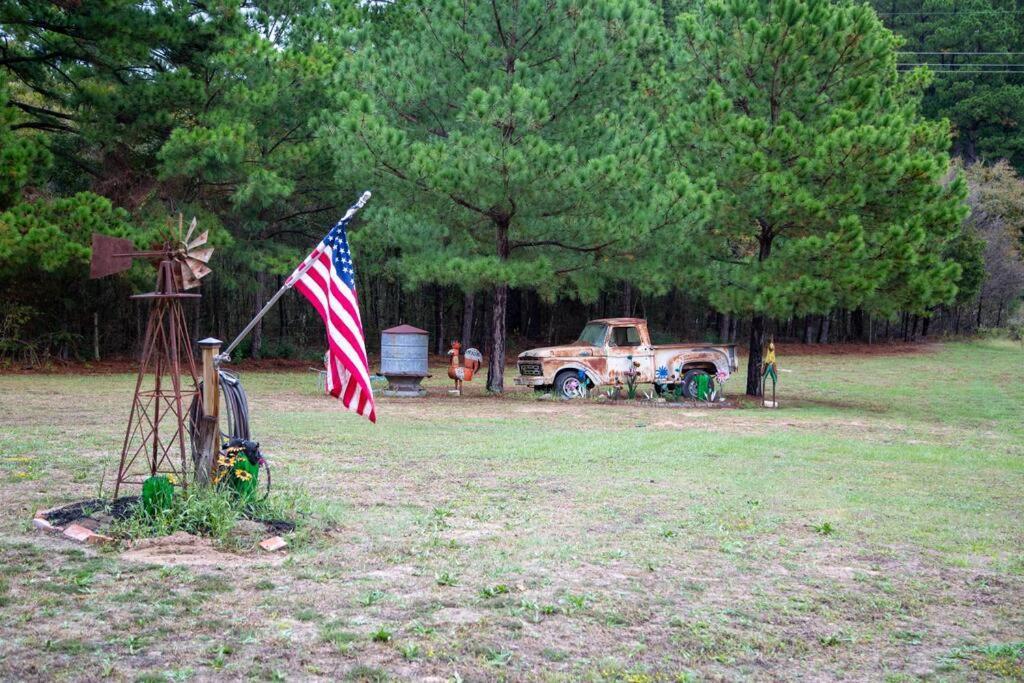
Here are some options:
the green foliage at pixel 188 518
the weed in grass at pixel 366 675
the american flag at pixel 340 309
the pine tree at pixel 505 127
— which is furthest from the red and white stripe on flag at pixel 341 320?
the pine tree at pixel 505 127

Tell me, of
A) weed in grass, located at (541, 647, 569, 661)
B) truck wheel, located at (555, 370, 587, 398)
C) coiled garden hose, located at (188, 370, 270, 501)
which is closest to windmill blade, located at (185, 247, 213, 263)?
coiled garden hose, located at (188, 370, 270, 501)

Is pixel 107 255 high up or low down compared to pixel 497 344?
up

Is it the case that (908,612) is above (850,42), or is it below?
below

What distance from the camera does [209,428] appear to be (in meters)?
6.88

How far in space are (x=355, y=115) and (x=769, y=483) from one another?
10.4 metres

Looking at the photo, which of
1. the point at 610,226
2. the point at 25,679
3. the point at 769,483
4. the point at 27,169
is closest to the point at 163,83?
the point at 27,169

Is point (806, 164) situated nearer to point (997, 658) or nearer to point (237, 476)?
point (237, 476)

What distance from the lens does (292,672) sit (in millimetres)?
4293

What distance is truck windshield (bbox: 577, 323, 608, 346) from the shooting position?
19223 mm

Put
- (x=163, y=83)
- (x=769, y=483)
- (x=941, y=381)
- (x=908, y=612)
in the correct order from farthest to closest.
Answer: (x=941, y=381) < (x=163, y=83) < (x=769, y=483) < (x=908, y=612)

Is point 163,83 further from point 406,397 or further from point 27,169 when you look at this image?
point 406,397

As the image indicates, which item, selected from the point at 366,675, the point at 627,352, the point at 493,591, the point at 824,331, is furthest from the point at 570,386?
the point at 824,331

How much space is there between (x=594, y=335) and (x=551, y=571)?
13.6m

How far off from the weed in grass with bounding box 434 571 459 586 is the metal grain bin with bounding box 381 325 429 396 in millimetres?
12969
